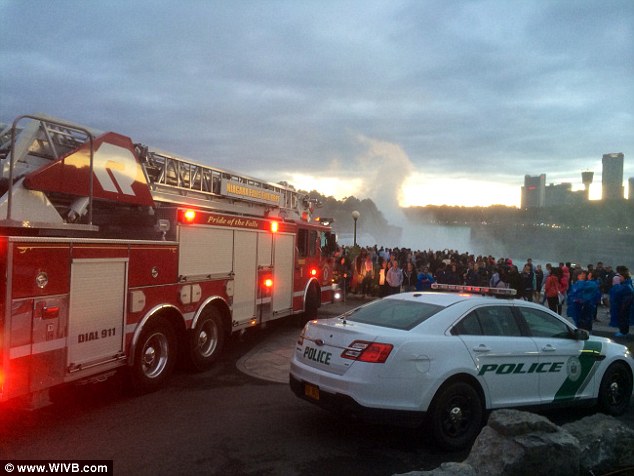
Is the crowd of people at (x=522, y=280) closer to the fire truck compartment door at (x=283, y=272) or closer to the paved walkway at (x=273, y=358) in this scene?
the fire truck compartment door at (x=283, y=272)

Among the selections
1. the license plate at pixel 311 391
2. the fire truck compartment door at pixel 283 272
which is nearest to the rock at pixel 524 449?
the license plate at pixel 311 391

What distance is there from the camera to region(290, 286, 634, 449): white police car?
4.75 m

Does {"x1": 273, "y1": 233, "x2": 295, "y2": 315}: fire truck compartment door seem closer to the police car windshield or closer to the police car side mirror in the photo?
the police car windshield

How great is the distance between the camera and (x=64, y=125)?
627 cm

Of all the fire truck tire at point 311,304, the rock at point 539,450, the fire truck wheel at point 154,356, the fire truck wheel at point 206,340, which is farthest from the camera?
the fire truck tire at point 311,304

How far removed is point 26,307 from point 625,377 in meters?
6.88

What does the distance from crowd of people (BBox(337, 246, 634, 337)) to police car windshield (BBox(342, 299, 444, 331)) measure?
7919 millimetres

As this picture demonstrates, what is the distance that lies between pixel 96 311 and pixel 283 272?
17.5ft

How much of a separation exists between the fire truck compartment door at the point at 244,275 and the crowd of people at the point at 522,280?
635 cm

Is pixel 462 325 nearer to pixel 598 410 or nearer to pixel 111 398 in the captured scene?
pixel 598 410

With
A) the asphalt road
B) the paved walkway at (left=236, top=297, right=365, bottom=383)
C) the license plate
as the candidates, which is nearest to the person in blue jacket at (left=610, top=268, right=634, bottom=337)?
the asphalt road

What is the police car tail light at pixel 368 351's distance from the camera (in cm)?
475

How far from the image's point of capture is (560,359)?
5.90m

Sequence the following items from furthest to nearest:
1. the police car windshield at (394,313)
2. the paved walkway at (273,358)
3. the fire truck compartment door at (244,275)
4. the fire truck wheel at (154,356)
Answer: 1. the fire truck compartment door at (244,275)
2. the paved walkway at (273,358)
3. the fire truck wheel at (154,356)
4. the police car windshield at (394,313)
